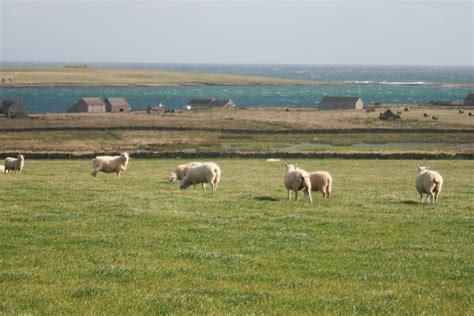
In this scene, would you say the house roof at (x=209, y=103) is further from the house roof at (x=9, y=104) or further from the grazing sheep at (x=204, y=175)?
the grazing sheep at (x=204, y=175)

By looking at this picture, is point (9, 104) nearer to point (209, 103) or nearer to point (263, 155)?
point (209, 103)

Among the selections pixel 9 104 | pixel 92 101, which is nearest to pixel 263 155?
pixel 9 104

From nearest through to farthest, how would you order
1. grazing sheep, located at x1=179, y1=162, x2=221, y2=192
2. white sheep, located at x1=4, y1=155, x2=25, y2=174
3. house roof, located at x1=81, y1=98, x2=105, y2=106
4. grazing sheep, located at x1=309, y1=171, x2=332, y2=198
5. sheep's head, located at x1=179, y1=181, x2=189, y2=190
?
1. grazing sheep, located at x1=309, y1=171, x2=332, y2=198
2. grazing sheep, located at x1=179, y1=162, x2=221, y2=192
3. sheep's head, located at x1=179, y1=181, x2=189, y2=190
4. white sheep, located at x1=4, y1=155, x2=25, y2=174
5. house roof, located at x1=81, y1=98, x2=105, y2=106

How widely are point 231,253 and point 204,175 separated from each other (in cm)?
1353

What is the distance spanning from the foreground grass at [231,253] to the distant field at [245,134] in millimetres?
49340

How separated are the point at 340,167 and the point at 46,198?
2897 cm

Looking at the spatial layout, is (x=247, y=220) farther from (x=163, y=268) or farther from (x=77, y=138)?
(x=77, y=138)

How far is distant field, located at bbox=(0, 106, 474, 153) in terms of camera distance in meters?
78.8

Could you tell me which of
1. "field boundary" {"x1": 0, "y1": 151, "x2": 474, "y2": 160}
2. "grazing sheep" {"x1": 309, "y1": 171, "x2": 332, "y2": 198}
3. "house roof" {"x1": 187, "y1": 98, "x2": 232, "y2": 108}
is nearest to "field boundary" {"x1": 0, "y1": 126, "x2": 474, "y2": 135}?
"field boundary" {"x1": 0, "y1": 151, "x2": 474, "y2": 160}

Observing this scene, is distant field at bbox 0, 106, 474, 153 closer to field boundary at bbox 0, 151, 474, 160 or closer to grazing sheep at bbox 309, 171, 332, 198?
field boundary at bbox 0, 151, 474, 160

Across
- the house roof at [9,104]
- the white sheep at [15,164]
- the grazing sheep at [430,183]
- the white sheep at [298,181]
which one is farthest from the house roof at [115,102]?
the grazing sheep at [430,183]

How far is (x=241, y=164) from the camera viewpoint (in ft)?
177

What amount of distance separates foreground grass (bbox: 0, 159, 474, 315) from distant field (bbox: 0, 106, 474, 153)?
162ft

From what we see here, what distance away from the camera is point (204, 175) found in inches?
1148
